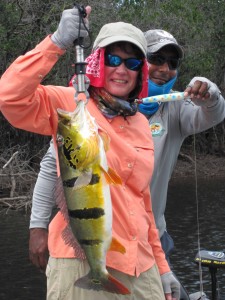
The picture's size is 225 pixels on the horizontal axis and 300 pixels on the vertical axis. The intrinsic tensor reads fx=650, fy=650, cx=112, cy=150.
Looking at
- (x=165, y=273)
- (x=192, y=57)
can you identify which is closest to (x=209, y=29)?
(x=192, y=57)

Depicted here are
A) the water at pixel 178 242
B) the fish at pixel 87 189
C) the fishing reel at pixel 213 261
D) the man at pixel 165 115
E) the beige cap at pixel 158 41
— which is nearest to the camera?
the fish at pixel 87 189

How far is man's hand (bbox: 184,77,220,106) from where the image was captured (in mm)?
3660

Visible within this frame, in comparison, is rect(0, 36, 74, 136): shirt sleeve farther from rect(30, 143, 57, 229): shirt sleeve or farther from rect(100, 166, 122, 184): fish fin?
rect(100, 166, 122, 184): fish fin

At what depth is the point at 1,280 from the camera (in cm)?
1020

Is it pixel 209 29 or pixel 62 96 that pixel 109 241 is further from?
pixel 209 29

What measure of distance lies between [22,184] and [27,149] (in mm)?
5072

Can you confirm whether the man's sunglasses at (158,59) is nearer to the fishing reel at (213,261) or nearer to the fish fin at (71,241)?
the fish fin at (71,241)

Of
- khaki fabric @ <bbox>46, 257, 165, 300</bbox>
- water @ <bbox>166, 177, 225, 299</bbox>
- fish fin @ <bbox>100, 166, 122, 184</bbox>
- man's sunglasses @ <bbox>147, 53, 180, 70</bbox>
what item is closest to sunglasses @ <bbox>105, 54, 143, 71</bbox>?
fish fin @ <bbox>100, 166, 122, 184</bbox>

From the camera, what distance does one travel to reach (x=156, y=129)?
13.8ft

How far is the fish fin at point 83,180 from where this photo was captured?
2.70m

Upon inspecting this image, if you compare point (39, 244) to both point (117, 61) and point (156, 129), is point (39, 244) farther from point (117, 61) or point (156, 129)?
point (156, 129)

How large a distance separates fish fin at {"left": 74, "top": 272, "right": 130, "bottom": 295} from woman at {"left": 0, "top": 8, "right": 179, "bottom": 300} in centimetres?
6

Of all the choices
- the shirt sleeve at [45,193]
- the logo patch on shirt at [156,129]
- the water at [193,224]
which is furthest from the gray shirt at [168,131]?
the water at [193,224]

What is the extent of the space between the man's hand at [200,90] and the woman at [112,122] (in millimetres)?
463
